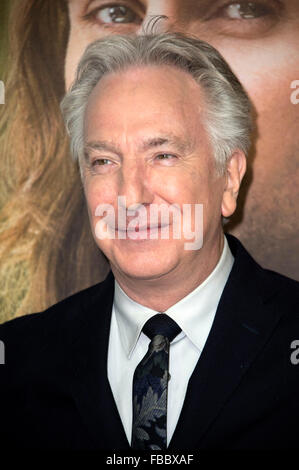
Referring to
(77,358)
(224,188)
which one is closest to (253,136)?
(224,188)

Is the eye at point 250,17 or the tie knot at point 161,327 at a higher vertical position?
the eye at point 250,17

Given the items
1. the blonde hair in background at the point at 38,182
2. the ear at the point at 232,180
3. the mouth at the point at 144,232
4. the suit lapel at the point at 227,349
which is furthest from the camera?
the blonde hair in background at the point at 38,182

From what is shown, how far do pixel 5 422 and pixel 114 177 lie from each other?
2.84ft

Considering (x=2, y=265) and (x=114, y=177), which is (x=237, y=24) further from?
(x=2, y=265)

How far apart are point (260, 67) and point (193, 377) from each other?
102cm

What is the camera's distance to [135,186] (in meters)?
1.62

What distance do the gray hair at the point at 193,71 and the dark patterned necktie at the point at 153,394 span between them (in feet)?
1.75

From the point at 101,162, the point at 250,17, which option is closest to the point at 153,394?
the point at 101,162

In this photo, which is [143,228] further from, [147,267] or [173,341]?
[173,341]

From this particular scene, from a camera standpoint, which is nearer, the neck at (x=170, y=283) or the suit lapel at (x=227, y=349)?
the suit lapel at (x=227, y=349)

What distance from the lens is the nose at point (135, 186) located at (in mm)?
1607

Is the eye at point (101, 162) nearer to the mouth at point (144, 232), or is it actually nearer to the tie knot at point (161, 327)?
the mouth at point (144, 232)

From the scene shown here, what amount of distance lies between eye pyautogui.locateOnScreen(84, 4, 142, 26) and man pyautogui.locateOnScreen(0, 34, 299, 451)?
282mm

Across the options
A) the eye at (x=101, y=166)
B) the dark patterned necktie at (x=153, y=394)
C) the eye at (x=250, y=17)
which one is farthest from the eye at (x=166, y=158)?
the eye at (x=250, y=17)
